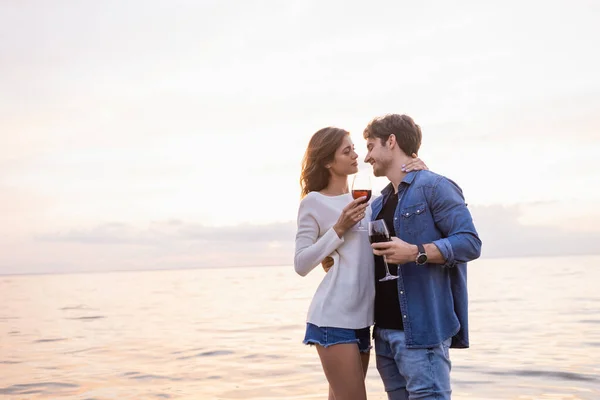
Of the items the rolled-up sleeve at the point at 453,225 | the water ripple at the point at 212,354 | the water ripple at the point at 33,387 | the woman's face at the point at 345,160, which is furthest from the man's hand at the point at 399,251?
the water ripple at the point at 212,354

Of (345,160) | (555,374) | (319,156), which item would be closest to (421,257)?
(345,160)

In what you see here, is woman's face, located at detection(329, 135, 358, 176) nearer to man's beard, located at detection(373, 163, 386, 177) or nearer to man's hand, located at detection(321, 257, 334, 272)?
man's beard, located at detection(373, 163, 386, 177)

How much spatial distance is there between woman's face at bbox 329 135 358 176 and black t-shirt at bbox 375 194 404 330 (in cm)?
36

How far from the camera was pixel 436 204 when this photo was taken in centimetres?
382

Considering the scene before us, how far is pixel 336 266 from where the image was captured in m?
4.21

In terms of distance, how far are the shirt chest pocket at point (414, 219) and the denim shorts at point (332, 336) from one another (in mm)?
759

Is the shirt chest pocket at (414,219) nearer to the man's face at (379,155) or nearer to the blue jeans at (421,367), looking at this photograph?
the man's face at (379,155)

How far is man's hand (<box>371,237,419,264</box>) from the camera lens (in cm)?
364

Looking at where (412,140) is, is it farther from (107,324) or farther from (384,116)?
(107,324)

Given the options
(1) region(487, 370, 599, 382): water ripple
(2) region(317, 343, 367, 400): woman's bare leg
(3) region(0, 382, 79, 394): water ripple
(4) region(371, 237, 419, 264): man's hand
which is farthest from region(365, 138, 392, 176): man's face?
(3) region(0, 382, 79, 394): water ripple

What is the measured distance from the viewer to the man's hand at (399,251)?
11.9ft

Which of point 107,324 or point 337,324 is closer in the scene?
point 337,324

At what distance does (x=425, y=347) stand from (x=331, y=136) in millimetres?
1562

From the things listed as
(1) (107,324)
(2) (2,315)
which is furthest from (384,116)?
(2) (2,315)
